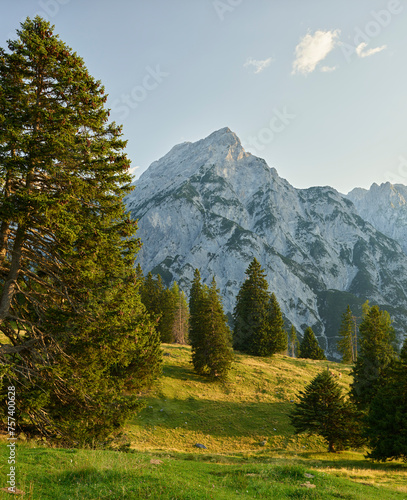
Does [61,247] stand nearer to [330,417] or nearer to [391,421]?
[391,421]

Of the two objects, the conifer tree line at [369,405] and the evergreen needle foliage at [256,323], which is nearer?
the conifer tree line at [369,405]

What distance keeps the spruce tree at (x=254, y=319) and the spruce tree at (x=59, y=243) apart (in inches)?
1749

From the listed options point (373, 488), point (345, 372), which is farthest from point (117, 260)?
point (345, 372)

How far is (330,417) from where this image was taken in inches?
1020

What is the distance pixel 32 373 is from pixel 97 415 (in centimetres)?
322

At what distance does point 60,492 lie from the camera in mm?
7035

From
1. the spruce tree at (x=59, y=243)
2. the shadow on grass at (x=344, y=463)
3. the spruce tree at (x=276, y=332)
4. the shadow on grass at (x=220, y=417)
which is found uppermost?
the spruce tree at (x=59, y=243)

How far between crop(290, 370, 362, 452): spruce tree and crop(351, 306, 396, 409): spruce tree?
5.48m

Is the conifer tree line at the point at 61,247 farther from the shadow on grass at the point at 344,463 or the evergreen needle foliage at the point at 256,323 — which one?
the evergreen needle foliage at the point at 256,323

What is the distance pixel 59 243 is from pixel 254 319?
48.1 metres

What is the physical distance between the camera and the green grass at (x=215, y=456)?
25.5ft

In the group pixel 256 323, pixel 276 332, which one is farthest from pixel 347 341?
pixel 256 323

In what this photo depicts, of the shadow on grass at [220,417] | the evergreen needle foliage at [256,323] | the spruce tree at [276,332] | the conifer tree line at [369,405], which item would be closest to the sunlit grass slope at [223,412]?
the shadow on grass at [220,417]

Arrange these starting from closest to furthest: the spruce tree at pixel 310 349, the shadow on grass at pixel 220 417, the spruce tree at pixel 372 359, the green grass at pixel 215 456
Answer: the green grass at pixel 215 456
the shadow on grass at pixel 220 417
the spruce tree at pixel 372 359
the spruce tree at pixel 310 349
